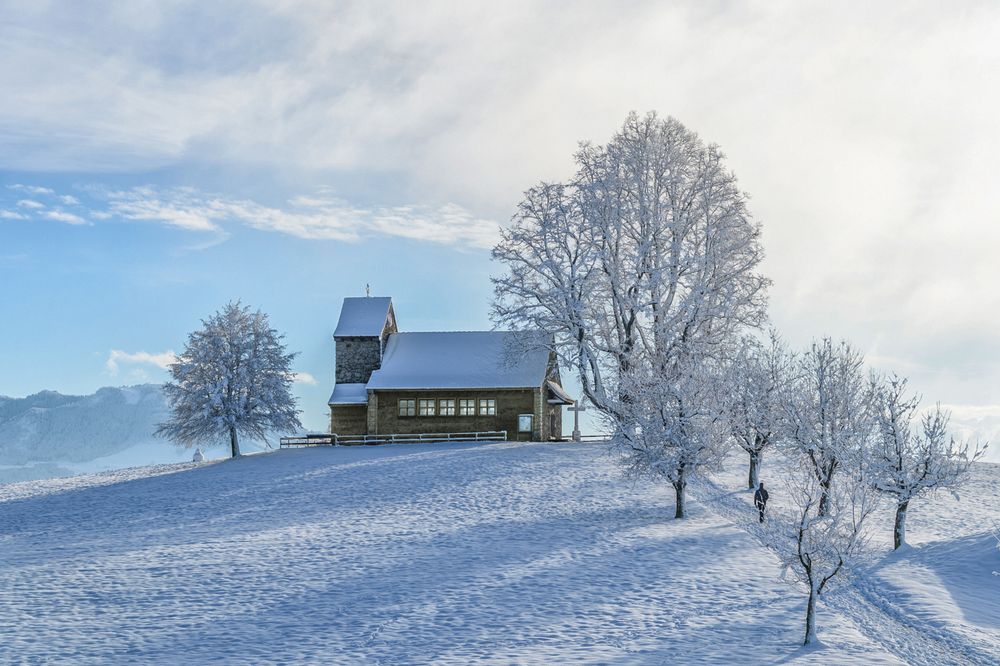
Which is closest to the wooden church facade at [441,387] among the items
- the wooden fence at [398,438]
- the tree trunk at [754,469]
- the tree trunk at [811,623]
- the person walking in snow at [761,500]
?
the wooden fence at [398,438]

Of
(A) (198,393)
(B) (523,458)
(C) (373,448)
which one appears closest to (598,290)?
(B) (523,458)

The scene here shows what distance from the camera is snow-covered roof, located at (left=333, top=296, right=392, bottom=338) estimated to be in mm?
50281

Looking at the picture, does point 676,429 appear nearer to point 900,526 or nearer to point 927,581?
point 900,526

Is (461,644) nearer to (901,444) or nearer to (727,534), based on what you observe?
(727,534)

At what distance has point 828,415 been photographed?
29.1 m

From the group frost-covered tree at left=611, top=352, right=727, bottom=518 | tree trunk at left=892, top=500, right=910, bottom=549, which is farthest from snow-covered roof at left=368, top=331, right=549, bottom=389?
tree trunk at left=892, top=500, right=910, bottom=549

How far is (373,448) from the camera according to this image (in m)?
43.5

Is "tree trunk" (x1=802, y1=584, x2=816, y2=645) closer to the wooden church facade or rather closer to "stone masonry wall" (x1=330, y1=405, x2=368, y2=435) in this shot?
the wooden church facade

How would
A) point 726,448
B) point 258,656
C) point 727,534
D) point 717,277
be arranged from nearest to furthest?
point 258,656
point 727,534
point 726,448
point 717,277

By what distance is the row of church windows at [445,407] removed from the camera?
46.5 meters

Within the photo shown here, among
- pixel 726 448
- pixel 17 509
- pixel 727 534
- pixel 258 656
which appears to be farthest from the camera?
pixel 17 509

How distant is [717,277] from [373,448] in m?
19.9

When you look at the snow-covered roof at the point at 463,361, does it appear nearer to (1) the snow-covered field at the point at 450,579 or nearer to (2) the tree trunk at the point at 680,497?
(1) the snow-covered field at the point at 450,579

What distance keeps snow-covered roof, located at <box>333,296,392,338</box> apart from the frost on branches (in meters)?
11.1
